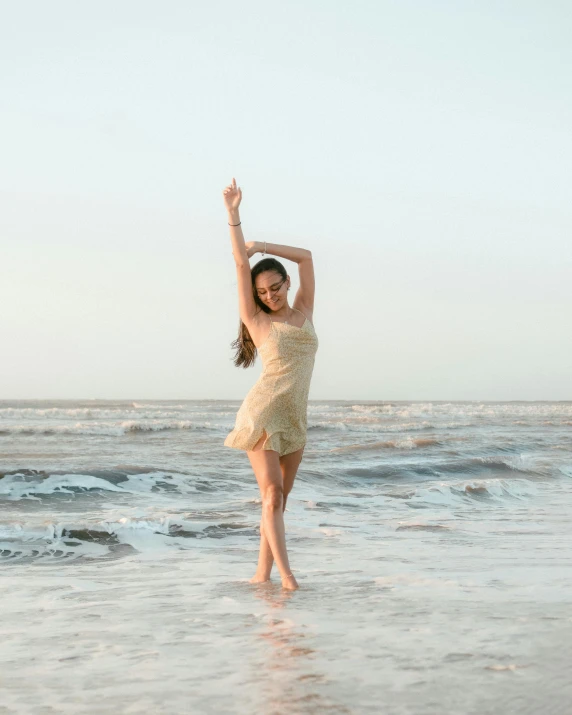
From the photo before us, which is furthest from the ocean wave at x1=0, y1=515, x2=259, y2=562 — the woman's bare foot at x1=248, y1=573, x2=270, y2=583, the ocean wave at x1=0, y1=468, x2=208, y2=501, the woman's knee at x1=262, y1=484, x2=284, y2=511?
the ocean wave at x1=0, y1=468, x2=208, y2=501

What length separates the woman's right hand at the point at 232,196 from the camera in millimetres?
4957

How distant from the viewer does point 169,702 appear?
2.91 m

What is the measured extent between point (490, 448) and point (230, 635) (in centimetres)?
1578

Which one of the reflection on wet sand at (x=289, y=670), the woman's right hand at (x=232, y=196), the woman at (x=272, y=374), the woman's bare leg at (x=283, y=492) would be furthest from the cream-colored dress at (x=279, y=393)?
the reflection on wet sand at (x=289, y=670)

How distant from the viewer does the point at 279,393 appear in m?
4.94

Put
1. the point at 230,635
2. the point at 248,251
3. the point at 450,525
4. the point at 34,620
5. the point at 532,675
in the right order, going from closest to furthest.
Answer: the point at 532,675
the point at 230,635
the point at 34,620
the point at 248,251
the point at 450,525

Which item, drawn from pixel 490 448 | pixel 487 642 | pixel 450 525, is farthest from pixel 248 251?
pixel 490 448

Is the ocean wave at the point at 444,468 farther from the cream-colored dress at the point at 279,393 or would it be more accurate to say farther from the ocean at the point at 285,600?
the cream-colored dress at the point at 279,393

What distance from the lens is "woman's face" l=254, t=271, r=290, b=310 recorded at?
497 cm

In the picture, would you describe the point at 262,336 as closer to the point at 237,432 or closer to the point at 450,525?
the point at 237,432

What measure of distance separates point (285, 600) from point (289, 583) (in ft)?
0.95

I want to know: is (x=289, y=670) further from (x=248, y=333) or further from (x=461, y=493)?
(x=461, y=493)

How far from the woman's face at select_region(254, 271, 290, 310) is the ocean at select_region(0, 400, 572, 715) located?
1622 mm

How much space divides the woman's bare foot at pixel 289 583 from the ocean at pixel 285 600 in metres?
0.07
